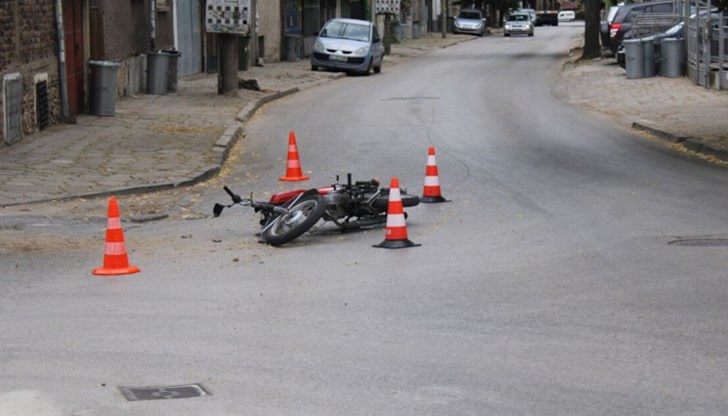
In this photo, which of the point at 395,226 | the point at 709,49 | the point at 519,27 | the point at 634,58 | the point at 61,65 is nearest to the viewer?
the point at 395,226

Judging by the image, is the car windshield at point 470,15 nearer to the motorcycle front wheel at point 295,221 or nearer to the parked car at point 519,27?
the parked car at point 519,27

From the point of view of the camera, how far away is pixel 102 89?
23797 mm

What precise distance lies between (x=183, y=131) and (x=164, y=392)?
15268mm

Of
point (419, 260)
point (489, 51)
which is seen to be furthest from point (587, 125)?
point (489, 51)

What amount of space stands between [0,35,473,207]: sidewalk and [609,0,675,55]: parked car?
12.9 m

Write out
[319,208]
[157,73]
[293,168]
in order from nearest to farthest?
[319,208], [293,168], [157,73]

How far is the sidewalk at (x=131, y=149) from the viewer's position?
15.2 meters

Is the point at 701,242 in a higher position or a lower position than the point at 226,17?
lower

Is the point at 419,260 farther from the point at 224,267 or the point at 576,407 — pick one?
the point at 576,407

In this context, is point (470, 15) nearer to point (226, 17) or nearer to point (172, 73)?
point (172, 73)

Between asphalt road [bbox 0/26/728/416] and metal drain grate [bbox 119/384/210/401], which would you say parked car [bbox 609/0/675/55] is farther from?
metal drain grate [bbox 119/384/210/401]

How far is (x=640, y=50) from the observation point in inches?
1282

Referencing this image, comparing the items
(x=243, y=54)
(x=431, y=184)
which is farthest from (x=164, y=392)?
(x=243, y=54)

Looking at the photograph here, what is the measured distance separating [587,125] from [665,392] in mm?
17088
